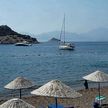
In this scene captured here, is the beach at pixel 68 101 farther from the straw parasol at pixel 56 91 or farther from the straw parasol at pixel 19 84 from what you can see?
the straw parasol at pixel 56 91

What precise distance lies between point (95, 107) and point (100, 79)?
1.88m

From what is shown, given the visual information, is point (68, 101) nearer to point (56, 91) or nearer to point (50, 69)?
point (56, 91)

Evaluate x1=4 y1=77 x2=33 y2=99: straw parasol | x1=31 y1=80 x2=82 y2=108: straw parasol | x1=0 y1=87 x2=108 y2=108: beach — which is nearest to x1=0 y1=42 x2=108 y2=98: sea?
x1=0 y1=87 x2=108 y2=108: beach

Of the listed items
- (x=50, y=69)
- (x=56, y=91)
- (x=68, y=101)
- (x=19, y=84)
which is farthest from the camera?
(x=50, y=69)

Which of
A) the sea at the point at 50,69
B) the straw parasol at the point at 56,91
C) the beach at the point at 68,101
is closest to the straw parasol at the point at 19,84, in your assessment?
the beach at the point at 68,101

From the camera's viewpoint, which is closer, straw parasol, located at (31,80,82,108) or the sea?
straw parasol, located at (31,80,82,108)

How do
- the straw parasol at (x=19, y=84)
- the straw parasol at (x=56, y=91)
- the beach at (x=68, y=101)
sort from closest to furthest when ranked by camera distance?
1. the straw parasol at (x=56, y=91)
2. the straw parasol at (x=19, y=84)
3. the beach at (x=68, y=101)

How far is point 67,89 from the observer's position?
1641cm

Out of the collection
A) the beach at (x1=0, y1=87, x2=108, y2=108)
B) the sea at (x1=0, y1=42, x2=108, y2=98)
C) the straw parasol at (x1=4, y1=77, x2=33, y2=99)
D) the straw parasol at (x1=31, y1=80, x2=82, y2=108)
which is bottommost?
the sea at (x1=0, y1=42, x2=108, y2=98)

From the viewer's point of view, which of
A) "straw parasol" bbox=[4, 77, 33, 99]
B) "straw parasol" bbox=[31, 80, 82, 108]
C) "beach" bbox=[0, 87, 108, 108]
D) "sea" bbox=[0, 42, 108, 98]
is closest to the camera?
"straw parasol" bbox=[31, 80, 82, 108]

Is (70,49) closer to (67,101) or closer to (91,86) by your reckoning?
(91,86)

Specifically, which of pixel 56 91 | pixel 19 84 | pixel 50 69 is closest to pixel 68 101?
pixel 19 84

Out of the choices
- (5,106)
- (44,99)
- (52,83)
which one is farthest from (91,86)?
(5,106)

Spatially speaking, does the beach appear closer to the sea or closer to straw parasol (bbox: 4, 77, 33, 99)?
straw parasol (bbox: 4, 77, 33, 99)
